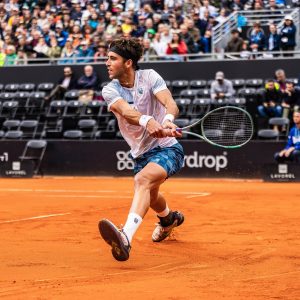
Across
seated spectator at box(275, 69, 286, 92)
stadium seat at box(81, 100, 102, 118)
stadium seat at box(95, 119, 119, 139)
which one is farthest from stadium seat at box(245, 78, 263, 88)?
stadium seat at box(81, 100, 102, 118)

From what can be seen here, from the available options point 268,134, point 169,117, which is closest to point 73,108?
point 268,134

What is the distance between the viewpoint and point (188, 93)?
858 inches

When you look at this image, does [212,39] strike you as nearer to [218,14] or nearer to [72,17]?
[218,14]

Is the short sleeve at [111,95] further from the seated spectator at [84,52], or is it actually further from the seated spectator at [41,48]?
the seated spectator at [41,48]

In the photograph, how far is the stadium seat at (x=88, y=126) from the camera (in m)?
22.1

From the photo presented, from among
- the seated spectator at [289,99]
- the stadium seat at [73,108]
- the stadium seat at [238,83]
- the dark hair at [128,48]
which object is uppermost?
the dark hair at [128,48]

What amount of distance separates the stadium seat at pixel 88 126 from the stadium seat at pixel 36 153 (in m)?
1.06

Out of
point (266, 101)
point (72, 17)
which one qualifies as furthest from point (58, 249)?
point (72, 17)

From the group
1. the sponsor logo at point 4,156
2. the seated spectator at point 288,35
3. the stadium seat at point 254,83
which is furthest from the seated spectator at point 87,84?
the seated spectator at point 288,35

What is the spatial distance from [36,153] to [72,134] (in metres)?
1.03

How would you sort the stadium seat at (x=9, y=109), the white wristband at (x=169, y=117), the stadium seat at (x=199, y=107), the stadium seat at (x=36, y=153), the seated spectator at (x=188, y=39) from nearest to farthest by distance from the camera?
the white wristband at (x=169, y=117) < the stadium seat at (x=199, y=107) < the stadium seat at (x=36, y=153) < the seated spectator at (x=188, y=39) < the stadium seat at (x=9, y=109)

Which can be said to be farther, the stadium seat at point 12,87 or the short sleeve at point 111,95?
the stadium seat at point 12,87

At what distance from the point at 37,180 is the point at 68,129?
7.58ft

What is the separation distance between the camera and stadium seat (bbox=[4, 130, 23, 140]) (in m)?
22.9
